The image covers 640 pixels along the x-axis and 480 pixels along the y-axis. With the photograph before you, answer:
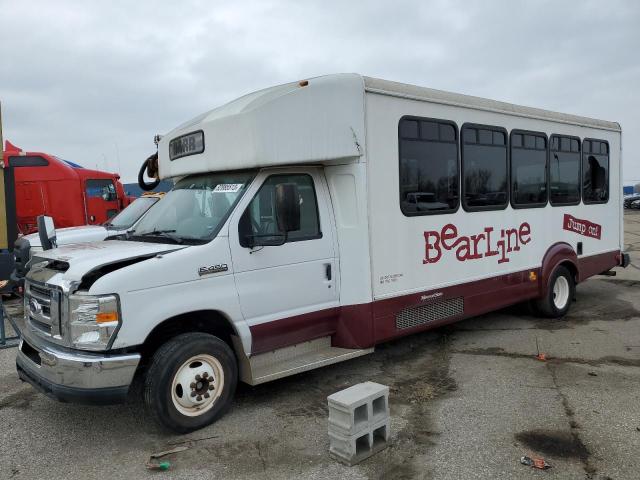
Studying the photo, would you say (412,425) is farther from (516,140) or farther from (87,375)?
(516,140)

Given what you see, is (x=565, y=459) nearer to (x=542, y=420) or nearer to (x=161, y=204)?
(x=542, y=420)

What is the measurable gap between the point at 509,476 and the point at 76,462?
10.3 ft

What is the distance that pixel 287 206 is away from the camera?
455cm

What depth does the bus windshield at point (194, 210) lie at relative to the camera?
4.71 meters

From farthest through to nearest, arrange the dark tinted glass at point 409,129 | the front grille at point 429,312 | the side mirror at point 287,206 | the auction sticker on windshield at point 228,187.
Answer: the front grille at point 429,312 → the dark tinted glass at point 409,129 → the auction sticker on windshield at point 228,187 → the side mirror at point 287,206

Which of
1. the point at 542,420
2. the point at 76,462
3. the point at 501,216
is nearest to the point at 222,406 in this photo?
the point at 76,462

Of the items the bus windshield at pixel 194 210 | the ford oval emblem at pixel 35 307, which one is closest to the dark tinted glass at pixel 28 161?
the bus windshield at pixel 194 210

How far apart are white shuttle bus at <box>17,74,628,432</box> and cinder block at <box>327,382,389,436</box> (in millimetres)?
1093

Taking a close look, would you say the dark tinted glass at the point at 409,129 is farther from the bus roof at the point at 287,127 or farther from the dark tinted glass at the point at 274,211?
the dark tinted glass at the point at 274,211

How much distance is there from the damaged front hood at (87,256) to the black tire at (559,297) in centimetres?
552

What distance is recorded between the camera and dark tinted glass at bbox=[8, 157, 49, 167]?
12.0m

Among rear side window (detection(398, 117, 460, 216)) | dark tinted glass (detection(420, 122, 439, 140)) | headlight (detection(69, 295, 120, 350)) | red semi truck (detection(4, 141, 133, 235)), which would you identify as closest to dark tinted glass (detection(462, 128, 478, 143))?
rear side window (detection(398, 117, 460, 216))

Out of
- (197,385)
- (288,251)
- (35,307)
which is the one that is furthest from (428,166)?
(35,307)

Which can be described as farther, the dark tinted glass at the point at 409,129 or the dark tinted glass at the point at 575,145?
the dark tinted glass at the point at 575,145
